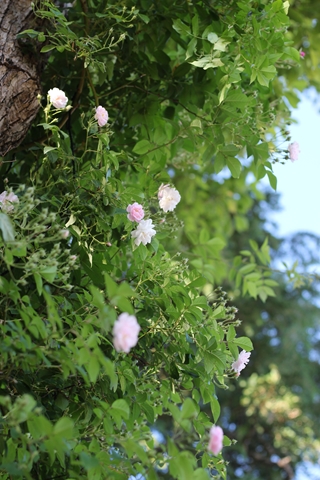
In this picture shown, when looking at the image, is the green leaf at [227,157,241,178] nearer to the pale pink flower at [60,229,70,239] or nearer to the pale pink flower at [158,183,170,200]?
the pale pink flower at [158,183,170,200]

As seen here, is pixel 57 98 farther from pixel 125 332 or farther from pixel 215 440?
pixel 215 440

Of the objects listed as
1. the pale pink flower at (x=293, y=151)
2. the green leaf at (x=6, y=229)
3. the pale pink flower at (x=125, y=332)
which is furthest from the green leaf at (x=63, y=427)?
the pale pink flower at (x=293, y=151)

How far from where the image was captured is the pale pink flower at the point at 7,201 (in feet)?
3.19

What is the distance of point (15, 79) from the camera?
1122 millimetres

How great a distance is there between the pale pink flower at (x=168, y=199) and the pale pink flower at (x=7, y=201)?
0.32 meters

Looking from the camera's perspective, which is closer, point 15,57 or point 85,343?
point 85,343

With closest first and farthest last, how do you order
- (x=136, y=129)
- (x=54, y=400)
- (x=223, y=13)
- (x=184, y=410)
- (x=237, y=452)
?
(x=184, y=410) < (x=54, y=400) < (x=223, y=13) < (x=136, y=129) < (x=237, y=452)

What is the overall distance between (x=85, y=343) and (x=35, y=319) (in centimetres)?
9

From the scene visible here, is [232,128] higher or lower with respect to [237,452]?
higher

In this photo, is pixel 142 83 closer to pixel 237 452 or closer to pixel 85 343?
pixel 85 343

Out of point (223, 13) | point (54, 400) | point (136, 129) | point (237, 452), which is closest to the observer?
point (54, 400)

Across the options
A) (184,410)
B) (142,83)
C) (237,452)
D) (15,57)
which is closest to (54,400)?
(184,410)

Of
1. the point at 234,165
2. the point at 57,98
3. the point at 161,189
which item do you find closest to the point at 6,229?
the point at 57,98

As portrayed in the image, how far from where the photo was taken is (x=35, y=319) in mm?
824
